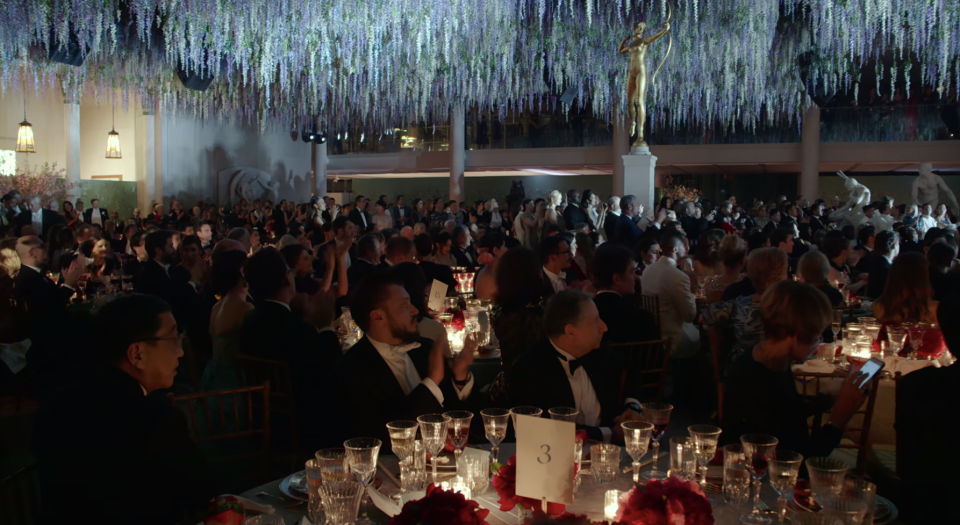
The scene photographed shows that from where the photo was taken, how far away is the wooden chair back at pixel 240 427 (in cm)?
265

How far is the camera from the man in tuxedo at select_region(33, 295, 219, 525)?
1.75 m

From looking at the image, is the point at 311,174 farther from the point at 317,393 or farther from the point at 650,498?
the point at 650,498

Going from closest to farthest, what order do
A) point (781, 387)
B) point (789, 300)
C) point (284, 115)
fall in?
point (781, 387) < point (789, 300) < point (284, 115)

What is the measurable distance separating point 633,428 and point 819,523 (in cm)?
51

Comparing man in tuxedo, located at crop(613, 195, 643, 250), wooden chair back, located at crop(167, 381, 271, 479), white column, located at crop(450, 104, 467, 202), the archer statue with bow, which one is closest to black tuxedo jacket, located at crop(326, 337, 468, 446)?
wooden chair back, located at crop(167, 381, 271, 479)

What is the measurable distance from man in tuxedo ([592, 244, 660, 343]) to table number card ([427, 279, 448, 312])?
879 millimetres

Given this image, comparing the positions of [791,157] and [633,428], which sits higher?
[791,157]

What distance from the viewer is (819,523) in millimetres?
1576

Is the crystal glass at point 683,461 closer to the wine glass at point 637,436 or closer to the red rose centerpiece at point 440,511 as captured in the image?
the wine glass at point 637,436

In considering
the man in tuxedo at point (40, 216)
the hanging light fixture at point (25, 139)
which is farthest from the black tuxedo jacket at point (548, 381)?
the hanging light fixture at point (25, 139)

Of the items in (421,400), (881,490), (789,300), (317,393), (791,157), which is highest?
(791,157)

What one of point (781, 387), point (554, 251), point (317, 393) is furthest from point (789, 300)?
point (554, 251)

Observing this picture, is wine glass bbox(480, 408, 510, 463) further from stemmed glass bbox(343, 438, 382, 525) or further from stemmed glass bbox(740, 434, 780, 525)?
stemmed glass bbox(740, 434, 780, 525)

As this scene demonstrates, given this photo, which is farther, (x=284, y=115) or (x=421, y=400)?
(x=284, y=115)
